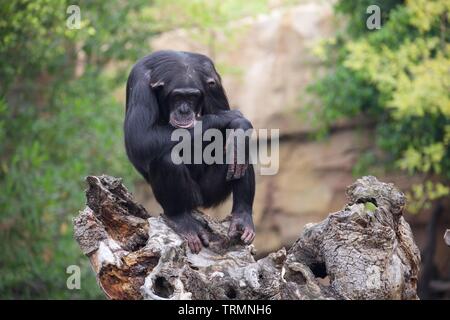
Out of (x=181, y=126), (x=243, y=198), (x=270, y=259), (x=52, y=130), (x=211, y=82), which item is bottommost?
(x=270, y=259)

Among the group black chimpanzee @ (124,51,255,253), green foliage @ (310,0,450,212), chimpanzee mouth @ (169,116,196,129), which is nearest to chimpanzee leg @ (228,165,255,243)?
black chimpanzee @ (124,51,255,253)

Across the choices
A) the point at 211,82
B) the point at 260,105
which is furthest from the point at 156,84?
the point at 260,105

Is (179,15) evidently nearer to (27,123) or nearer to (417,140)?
(27,123)

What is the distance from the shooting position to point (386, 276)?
473cm

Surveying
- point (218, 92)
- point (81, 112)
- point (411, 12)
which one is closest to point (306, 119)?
point (411, 12)

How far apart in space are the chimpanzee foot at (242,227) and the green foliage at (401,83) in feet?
16.6

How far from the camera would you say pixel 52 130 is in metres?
12.0

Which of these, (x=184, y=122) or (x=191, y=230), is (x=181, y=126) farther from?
(x=191, y=230)

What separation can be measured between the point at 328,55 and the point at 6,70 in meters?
5.86

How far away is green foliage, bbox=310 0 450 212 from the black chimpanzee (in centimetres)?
473

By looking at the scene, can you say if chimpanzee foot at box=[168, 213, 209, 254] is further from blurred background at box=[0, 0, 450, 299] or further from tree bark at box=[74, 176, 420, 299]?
blurred background at box=[0, 0, 450, 299]

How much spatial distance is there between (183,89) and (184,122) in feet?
0.98

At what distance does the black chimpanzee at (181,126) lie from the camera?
598 centimetres

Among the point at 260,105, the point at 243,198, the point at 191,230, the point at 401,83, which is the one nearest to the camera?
the point at 191,230
